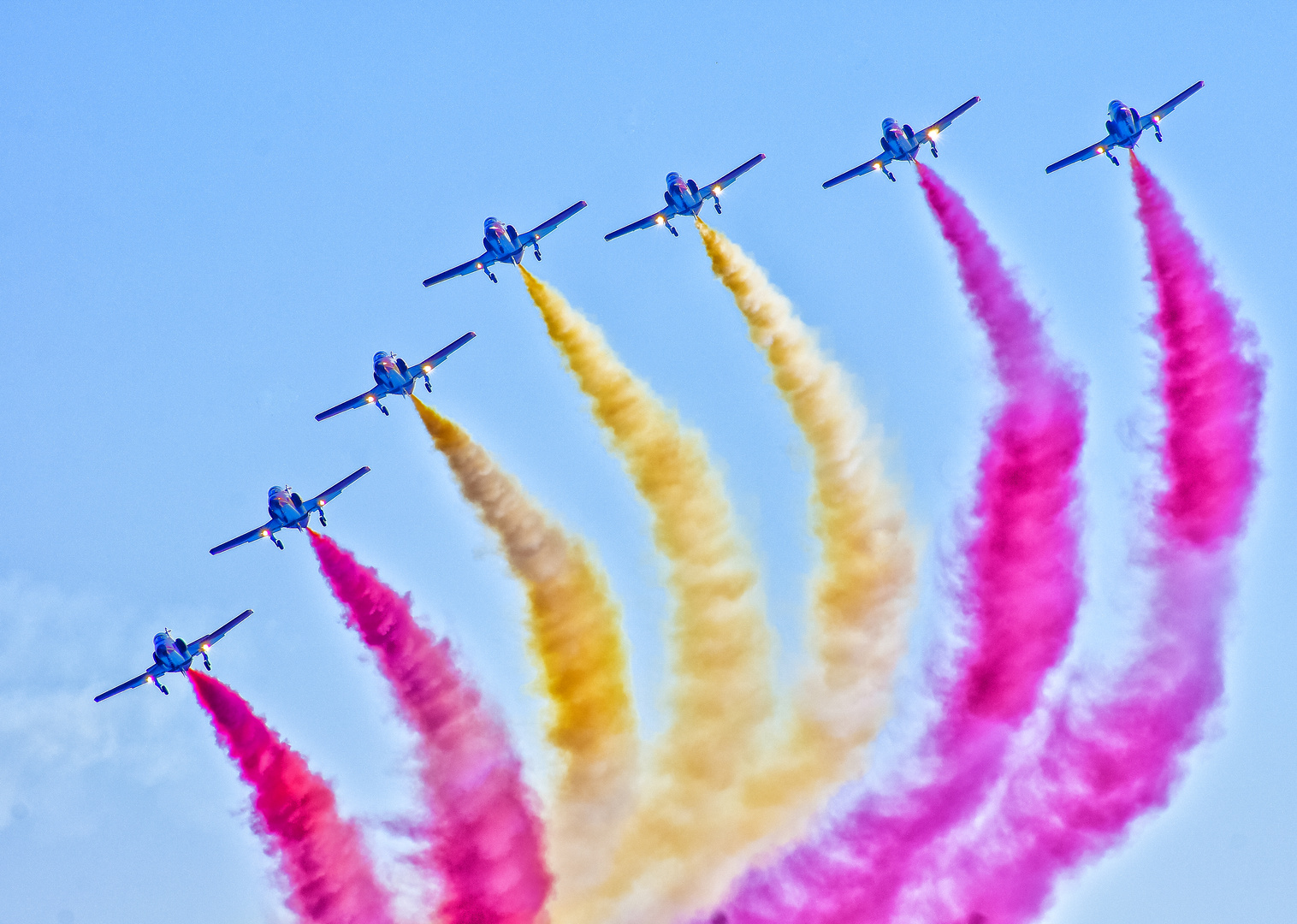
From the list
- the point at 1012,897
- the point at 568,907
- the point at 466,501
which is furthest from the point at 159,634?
the point at 1012,897

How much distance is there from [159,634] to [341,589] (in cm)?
776

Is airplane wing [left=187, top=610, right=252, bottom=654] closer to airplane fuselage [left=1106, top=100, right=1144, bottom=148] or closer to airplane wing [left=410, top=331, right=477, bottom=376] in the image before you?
airplane wing [left=410, top=331, right=477, bottom=376]

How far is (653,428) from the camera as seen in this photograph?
64812 millimetres

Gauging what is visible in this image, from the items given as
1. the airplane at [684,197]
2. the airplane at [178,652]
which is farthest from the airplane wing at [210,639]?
the airplane at [684,197]

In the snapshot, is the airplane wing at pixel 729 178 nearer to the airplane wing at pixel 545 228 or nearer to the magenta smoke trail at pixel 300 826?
the airplane wing at pixel 545 228

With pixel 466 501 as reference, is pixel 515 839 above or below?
below

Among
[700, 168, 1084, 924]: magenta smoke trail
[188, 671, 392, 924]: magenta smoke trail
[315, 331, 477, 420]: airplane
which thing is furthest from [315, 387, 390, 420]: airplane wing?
[700, 168, 1084, 924]: magenta smoke trail

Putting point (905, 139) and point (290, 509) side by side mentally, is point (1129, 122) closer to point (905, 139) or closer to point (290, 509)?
point (905, 139)

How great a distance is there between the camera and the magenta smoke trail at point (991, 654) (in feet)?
190

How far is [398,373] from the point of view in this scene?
63.1 meters

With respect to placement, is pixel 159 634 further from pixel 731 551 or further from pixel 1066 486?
pixel 1066 486

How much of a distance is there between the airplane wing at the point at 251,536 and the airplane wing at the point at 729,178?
21750 millimetres

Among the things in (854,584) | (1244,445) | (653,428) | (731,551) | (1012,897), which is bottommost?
(1012,897)

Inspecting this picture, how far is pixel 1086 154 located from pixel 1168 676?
20.4 meters
